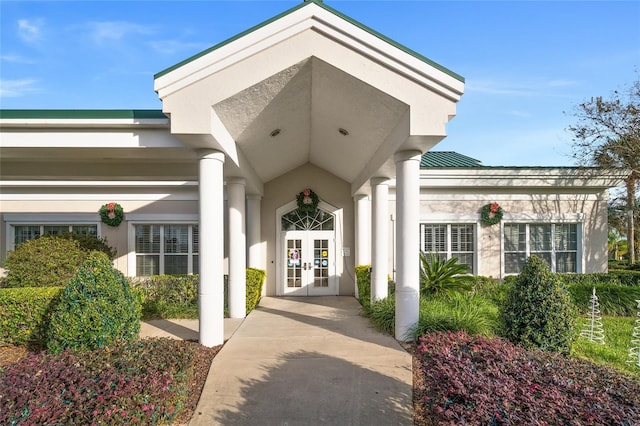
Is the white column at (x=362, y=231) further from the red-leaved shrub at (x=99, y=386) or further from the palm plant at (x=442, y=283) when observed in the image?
the red-leaved shrub at (x=99, y=386)

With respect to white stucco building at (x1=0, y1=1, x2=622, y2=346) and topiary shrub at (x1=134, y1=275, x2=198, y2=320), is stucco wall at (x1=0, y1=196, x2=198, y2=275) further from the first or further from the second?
topiary shrub at (x1=134, y1=275, x2=198, y2=320)

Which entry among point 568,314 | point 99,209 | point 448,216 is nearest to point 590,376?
point 568,314

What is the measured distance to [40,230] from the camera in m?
11.2

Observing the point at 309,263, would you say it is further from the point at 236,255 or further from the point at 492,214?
the point at 492,214

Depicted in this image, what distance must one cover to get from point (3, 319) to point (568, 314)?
31.1 ft

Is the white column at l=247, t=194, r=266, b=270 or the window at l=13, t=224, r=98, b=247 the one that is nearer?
the white column at l=247, t=194, r=266, b=270

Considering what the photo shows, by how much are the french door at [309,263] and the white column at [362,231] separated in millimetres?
1122

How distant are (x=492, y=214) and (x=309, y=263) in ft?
20.9

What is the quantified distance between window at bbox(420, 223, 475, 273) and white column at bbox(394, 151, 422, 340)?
18.2ft

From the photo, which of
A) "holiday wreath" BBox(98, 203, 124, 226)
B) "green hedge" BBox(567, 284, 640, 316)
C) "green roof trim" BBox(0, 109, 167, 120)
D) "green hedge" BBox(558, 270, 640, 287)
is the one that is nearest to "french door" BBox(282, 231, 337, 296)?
"holiday wreath" BBox(98, 203, 124, 226)

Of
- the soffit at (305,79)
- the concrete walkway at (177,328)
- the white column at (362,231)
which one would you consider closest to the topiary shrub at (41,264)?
the concrete walkway at (177,328)

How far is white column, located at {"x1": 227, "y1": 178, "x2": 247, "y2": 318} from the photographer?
27.0 ft

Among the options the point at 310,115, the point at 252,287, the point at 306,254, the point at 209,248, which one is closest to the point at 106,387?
the point at 209,248

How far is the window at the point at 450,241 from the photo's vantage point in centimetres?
1156
